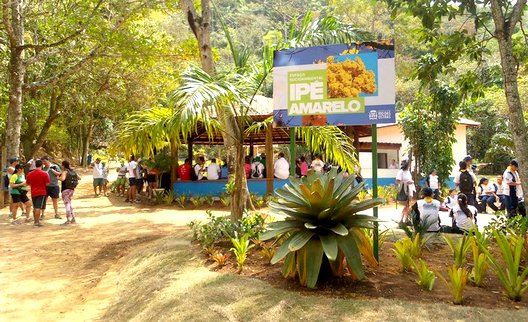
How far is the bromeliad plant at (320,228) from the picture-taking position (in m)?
4.45

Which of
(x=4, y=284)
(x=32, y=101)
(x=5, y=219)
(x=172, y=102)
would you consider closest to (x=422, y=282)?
(x=172, y=102)

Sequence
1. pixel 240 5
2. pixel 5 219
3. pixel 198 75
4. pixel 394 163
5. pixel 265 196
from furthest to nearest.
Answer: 1. pixel 240 5
2. pixel 394 163
3. pixel 265 196
4. pixel 5 219
5. pixel 198 75

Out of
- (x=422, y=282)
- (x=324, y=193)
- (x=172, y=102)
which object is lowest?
(x=422, y=282)

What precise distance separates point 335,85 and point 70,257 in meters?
5.45

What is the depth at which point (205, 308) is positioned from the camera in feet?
14.3

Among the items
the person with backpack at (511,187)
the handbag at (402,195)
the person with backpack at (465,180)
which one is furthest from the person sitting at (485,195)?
the handbag at (402,195)

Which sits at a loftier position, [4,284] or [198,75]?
[198,75]

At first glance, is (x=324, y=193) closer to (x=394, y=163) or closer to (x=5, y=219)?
(x=5, y=219)

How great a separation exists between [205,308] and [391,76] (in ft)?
11.0

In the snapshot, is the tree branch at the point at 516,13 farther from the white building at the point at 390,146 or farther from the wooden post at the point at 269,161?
the white building at the point at 390,146

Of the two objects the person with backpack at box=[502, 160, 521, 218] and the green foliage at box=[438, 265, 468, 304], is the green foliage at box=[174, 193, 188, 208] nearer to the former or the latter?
the person with backpack at box=[502, 160, 521, 218]

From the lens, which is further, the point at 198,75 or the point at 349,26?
the point at 349,26

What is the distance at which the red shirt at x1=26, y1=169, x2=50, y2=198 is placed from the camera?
10078 millimetres

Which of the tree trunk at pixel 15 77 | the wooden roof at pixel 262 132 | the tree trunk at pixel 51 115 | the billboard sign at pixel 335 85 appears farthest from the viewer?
the tree trunk at pixel 51 115
